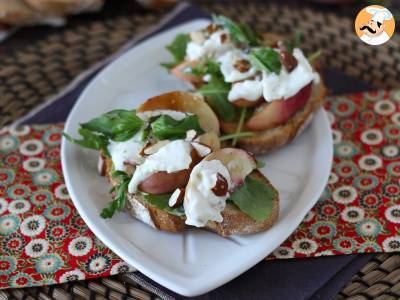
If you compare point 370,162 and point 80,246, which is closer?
point 80,246

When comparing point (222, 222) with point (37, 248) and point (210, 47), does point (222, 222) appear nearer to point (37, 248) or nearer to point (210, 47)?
point (37, 248)

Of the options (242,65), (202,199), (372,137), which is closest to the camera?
(202,199)

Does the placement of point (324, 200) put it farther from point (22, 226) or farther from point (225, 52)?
point (22, 226)

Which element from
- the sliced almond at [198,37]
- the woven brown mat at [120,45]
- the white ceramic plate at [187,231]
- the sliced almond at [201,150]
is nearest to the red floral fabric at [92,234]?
the white ceramic plate at [187,231]

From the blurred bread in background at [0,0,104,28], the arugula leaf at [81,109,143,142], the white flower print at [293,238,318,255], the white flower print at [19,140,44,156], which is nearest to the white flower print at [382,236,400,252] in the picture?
the white flower print at [293,238,318,255]

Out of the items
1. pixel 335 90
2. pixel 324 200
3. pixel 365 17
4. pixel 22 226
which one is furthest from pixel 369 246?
pixel 22 226

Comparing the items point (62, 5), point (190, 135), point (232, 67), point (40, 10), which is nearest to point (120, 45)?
point (62, 5)

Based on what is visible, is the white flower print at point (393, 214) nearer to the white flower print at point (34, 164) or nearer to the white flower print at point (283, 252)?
the white flower print at point (283, 252)
